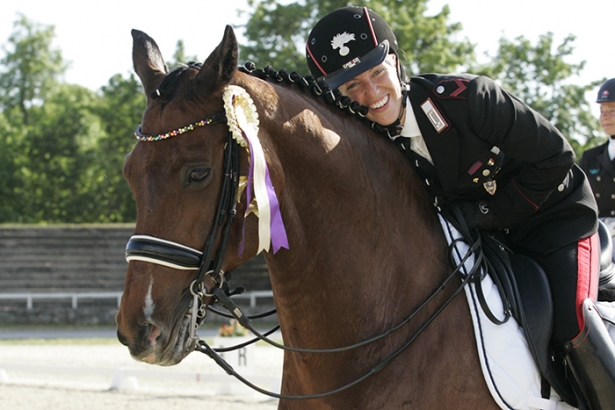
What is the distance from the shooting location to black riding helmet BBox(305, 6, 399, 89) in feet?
Result: 10.6

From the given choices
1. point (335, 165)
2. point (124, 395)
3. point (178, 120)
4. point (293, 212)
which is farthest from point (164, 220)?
point (124, 395)

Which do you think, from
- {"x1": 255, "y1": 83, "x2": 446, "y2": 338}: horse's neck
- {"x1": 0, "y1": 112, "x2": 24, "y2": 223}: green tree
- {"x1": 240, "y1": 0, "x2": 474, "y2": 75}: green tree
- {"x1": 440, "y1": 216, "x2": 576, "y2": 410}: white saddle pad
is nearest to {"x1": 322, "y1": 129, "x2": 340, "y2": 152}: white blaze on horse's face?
{"x1": 255, "y1": 83, "x2": 446, "y2": 338}: horse's neck

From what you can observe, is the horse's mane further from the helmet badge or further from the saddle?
the saddle

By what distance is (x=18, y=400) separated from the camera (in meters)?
9.26

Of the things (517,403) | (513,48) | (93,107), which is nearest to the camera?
(517,403)

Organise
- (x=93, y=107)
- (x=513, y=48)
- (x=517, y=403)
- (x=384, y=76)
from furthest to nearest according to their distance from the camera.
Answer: (x=93, y=107), (x=513, y=48), (x=384, y=76), (x=517, y=403)

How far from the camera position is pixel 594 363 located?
2855mm

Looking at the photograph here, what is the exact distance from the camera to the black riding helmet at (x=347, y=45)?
3230 mm

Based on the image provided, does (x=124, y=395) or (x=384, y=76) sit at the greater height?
(x=384, y=76)

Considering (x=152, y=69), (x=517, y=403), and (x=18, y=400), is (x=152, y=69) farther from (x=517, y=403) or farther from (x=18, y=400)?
(x=18, y=400)

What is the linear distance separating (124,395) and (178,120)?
26.2 feet

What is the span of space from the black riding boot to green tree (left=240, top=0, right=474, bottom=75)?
20315mm

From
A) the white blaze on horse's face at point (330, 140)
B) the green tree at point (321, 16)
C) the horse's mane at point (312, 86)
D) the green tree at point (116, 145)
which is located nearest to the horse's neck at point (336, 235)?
the white blaze on horse's face at point (330, 140)

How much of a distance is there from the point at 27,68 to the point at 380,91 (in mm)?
50413
